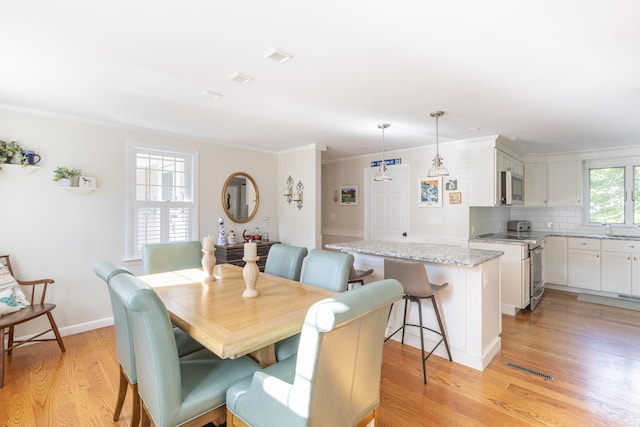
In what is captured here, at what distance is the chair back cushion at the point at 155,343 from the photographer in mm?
1265

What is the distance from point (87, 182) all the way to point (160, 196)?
791 millimetres

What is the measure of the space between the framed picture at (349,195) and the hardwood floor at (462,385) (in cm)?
306

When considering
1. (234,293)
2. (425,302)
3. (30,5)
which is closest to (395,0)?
(30,5)

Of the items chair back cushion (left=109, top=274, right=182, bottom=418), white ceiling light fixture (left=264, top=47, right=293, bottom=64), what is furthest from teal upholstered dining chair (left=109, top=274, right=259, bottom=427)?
white ceiling light fixture (left=264, top=47, right=293, bottom=64)

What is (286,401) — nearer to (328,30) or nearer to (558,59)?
(328,30)

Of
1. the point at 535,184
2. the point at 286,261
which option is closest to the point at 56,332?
the point at 286,261

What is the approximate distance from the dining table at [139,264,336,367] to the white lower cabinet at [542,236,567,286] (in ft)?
15.4

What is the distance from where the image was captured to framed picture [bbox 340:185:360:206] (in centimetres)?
567

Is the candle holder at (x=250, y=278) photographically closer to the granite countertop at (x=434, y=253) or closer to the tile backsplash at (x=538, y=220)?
the granite countertop at (x=434, y=253)

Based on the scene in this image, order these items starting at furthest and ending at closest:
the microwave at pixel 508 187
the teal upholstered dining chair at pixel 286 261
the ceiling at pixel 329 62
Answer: the microwave at pixel 508 187 < the teal upholstered dining chair at pixel 286 261 < the ceiling at pixel 329 62

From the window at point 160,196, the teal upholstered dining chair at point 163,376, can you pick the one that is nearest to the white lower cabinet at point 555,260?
the teal upholstered dining chair at point 163,376

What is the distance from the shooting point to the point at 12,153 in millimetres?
2900

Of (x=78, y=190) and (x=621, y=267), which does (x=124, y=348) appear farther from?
(x=621, y=267)

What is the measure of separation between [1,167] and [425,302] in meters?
4.20
